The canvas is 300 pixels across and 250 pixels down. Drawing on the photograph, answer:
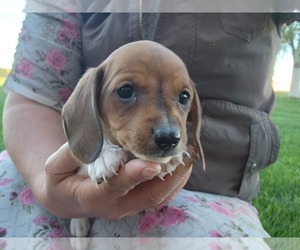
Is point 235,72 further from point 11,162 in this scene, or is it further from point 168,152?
point 11,162

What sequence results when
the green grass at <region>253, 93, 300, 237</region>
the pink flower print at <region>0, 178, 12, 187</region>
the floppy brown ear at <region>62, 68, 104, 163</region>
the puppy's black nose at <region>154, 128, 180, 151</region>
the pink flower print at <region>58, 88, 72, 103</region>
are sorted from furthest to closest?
the pink flower print at <region>0, 178, 12, 187</region> < the pink flower print at <region>58, 88, 72, 103</region> < the green grass at <region>253, 93, 300, 237</region> < the floppy brown ear at <region>62, 68, 104, 163</region> < the puppy's black nose at <region>154, 128, 180, 151</region>

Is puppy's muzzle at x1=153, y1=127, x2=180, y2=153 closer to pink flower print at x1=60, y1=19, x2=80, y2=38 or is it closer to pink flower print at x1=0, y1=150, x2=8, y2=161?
pink flower print at x1=60, y1=19, x2=80, y2=38

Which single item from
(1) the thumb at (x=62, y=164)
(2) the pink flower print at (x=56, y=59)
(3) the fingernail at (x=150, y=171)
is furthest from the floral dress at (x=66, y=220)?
(3) the fingernail at (x=150, y=171)

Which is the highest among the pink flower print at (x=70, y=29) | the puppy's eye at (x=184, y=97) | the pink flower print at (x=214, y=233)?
the pink flower print at (x=70, y=29)

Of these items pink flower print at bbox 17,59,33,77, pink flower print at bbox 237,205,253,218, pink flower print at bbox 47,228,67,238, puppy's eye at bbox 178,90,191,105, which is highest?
puppy's eye at bbox 178,90,191,105

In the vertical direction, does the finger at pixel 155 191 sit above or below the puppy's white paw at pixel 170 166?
below

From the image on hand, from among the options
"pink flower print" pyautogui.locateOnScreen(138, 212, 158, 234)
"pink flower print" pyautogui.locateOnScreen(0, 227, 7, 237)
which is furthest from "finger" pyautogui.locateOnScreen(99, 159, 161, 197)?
"pink flower print" pyautogui.locateOnScreen(0, 227, 7, 237)

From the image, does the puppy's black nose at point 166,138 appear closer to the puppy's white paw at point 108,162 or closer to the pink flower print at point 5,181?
the puppy's white paw at point 108,162

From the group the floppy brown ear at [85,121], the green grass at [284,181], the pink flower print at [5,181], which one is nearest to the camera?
the floppy brown ear at [85,121]

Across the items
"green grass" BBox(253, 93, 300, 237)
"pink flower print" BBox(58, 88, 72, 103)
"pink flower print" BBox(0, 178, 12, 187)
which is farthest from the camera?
"pink flower print" BBox(0, 178, 12, 187)
